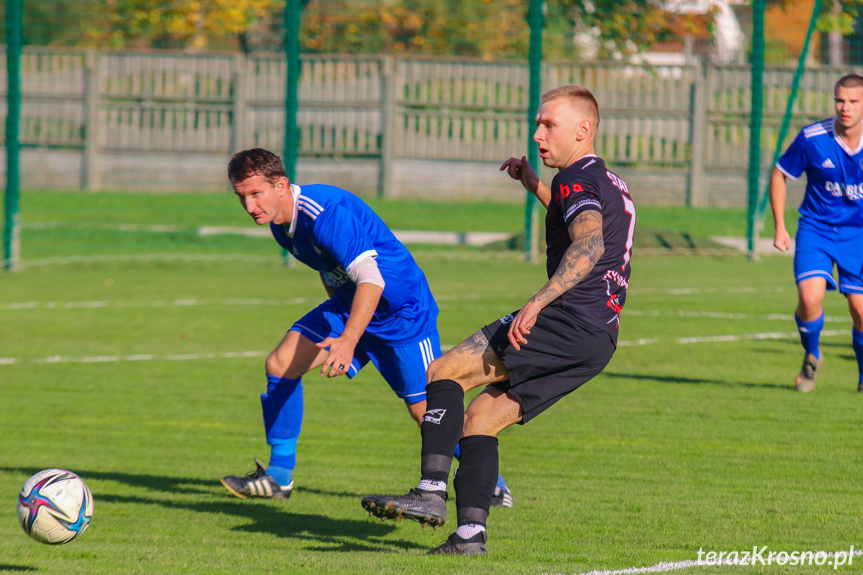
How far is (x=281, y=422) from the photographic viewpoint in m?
5.92

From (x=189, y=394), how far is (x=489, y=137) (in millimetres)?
13418

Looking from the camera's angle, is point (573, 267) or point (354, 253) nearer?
point (573, 267)

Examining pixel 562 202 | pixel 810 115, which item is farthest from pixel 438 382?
pixel 810 115

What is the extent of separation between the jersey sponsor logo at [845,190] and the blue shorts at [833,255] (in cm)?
22

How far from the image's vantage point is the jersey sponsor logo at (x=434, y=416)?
14.7 ft

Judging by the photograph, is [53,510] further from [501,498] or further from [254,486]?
[501,498]

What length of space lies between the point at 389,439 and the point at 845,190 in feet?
12.3

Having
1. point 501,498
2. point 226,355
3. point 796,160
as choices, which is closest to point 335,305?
point 501,498

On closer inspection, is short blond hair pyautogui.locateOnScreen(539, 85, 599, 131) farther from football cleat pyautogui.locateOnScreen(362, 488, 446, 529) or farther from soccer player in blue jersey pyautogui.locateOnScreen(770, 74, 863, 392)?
soccer player in blue jersey pyautogui.locateOnScreen(770, 74, 863, 392)

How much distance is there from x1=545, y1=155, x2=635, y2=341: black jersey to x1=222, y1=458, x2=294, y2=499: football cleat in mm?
2100

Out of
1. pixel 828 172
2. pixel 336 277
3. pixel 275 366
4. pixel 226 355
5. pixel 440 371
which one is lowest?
pixel 226 355

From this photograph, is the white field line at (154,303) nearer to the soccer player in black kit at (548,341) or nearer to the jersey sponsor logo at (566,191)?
the soccer player in black kit at (548,341)

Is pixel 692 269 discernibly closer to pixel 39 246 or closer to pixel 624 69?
pixel 624 69

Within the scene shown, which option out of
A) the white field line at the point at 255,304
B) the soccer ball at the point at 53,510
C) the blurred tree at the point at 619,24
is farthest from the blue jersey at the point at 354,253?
the blurred tree at the point at 619,24
